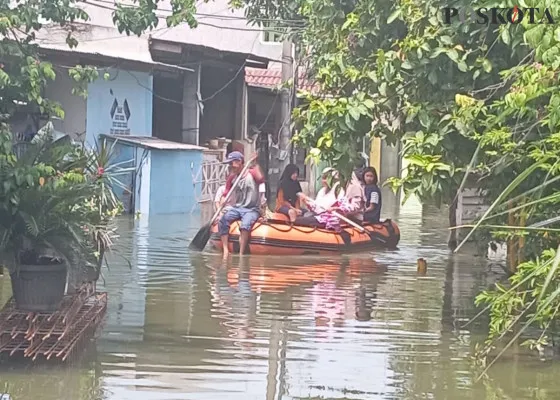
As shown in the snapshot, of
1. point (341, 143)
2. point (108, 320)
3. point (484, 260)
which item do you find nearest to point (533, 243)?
point (341, 143)

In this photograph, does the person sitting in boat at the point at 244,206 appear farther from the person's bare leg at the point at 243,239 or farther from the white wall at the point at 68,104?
the white wall at the point at 68,104

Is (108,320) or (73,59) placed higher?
(73,59)

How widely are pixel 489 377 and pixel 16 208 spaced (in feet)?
12.3

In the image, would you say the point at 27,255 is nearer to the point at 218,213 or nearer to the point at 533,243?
the point at 533,243

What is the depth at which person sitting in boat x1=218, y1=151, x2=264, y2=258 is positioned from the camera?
1445 centimetres

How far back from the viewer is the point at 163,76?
2364cm

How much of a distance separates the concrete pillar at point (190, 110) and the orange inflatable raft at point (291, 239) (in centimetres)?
872

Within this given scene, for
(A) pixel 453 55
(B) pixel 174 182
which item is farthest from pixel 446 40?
(B) pixel 174 182

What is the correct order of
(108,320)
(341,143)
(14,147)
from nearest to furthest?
(14,147) < (341,143) < (108,320)

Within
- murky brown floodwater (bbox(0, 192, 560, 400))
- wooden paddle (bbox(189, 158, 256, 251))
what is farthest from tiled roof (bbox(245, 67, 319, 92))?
murky brown floodwater (bbox(0, 192, 560, 400))

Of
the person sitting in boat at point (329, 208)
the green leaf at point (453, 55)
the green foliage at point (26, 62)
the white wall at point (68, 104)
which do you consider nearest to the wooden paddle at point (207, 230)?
the person sitting in boat at point (329, 208)

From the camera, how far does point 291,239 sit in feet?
47.6

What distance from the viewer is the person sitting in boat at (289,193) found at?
1554 cm

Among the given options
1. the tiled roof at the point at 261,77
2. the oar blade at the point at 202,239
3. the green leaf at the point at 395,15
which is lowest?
the oar blade at the point at 202,239
